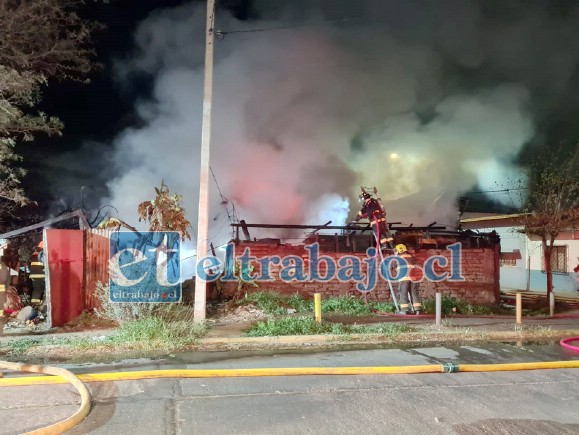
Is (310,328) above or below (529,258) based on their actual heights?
below

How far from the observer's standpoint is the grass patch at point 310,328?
8008 millimetres

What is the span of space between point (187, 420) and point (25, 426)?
135cm

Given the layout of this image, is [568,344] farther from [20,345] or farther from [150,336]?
[20,345]

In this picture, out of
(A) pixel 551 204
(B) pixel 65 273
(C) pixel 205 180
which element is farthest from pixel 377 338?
(A) pixel 551 204

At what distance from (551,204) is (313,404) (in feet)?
38.0

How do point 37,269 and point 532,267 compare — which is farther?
point 532,267

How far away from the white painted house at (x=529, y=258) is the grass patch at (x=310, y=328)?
1126 centimetres

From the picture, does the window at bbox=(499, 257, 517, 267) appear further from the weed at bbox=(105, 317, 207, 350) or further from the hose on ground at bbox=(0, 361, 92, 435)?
the hose on ground at bbox=(0, 361, 92, 435)

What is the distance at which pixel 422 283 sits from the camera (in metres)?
12.2

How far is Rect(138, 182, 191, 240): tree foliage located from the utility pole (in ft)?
2.88

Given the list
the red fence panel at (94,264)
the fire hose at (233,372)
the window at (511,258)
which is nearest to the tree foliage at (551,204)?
the window at (511,258)

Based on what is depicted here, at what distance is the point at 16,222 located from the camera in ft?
65.6

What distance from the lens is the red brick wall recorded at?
11391 mm

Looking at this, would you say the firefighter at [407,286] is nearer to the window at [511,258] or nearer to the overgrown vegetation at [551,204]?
the overgrown vegetation at [551,204]
